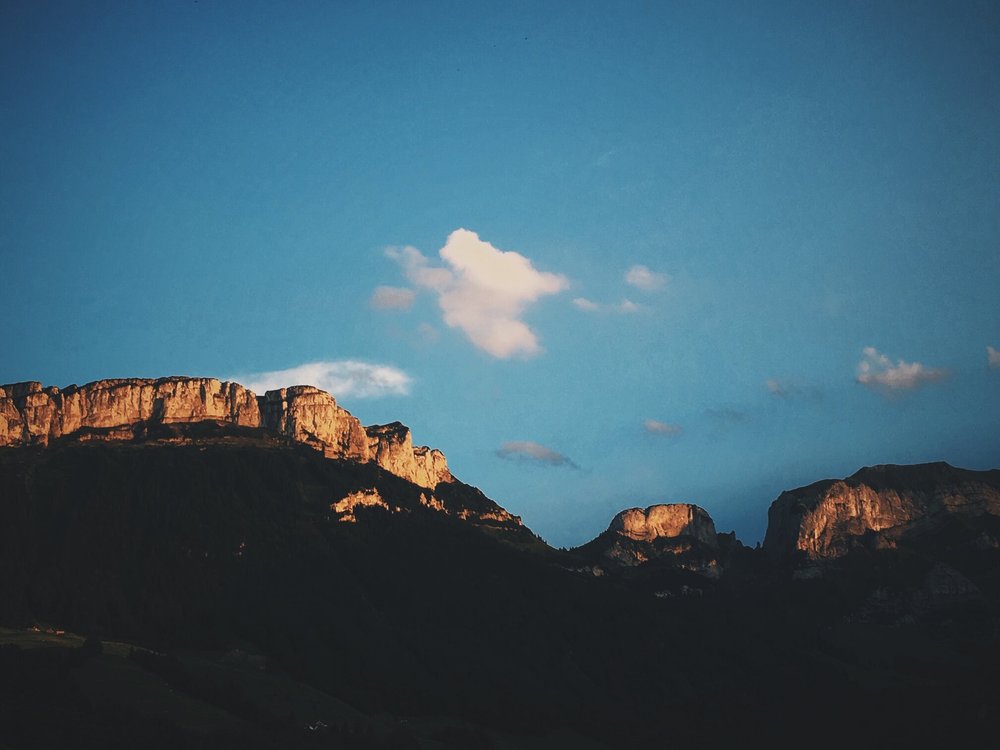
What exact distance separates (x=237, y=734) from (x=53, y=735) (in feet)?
109

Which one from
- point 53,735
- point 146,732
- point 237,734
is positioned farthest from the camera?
point 237,734

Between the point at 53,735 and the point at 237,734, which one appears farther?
the point at 237,734

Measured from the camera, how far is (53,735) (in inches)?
6737

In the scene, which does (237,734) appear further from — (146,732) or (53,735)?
(53,735)

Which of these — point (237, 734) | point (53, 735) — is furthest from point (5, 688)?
point (237, 734)

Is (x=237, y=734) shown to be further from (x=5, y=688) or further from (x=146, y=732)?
(x=5, y=688)

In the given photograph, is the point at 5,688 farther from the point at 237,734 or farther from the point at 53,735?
the point at 237,734

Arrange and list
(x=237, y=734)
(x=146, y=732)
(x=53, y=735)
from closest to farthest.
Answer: (x=53, y=735) → (x=146, y=732) → (x=237, y=734)

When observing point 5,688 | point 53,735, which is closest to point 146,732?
point 53,735

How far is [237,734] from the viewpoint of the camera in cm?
19500

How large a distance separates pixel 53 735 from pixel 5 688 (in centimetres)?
2649

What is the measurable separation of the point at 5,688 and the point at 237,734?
39465 millimetres

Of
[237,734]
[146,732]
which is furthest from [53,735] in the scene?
[237,734]

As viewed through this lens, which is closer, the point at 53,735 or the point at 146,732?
the point at 53,735
